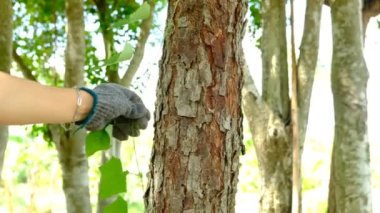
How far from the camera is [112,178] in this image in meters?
2.12

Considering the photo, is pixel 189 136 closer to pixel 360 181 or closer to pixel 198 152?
pixel 198 152

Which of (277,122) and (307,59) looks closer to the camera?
(277,122)

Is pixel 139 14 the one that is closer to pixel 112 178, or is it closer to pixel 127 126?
pixel 127 126

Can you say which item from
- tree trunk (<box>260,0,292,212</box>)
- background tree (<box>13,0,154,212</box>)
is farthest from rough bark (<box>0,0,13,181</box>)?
tree trunk (<box>260,0,292,212</box>)

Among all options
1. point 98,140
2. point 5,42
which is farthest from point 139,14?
point 5,42

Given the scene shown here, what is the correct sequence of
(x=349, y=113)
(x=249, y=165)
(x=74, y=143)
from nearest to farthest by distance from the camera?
1. (x=349, y=113)
2. (x=74, y=143)
3. (x=249, y=165)

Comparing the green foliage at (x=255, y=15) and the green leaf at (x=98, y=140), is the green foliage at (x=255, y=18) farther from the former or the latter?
the green leaf at (x=98, y=140)

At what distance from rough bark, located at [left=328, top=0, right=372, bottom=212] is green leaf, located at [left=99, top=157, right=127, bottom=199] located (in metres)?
3.51

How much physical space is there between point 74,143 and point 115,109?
4.49m

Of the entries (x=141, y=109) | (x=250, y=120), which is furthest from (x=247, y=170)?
(x=141, y=109)

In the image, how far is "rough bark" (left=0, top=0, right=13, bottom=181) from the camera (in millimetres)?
5125

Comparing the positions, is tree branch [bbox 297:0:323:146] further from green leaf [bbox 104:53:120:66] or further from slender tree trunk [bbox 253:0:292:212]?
green leaf [bbox 104:53:120:66]

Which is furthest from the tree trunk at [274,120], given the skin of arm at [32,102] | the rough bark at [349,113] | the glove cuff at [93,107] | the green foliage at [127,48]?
the skin of arm at [32,102]

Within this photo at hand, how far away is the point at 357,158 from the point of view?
5281 mm
